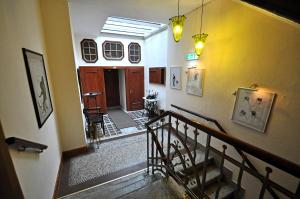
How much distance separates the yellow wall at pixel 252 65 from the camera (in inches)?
69.5

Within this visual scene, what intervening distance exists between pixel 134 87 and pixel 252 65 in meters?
5.08

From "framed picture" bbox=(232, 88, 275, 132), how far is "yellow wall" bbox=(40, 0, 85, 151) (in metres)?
3.16

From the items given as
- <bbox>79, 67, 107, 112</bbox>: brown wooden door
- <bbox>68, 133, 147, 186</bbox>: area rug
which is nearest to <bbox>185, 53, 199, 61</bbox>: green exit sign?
<bbox>68, 133, 147, 186</bbox>: area rug

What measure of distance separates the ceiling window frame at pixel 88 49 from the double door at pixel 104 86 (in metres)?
0.37

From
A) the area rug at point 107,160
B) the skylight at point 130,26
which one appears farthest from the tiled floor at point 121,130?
the skylight at point 130,26

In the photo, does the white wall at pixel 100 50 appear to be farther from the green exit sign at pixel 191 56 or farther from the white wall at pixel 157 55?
the green exit sign at pixel 191 56

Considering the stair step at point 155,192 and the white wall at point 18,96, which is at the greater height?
the white wall at point 18,96

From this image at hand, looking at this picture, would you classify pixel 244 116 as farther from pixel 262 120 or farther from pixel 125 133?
pixel 125 133

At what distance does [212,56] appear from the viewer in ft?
9.19

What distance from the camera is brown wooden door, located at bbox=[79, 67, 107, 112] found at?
5.62 meters

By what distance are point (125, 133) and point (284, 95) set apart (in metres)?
3.84

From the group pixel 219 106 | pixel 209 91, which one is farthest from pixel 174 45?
pixel 219 106

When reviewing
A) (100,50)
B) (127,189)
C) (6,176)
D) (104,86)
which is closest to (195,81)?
(127,189)

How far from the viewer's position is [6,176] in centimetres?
85
